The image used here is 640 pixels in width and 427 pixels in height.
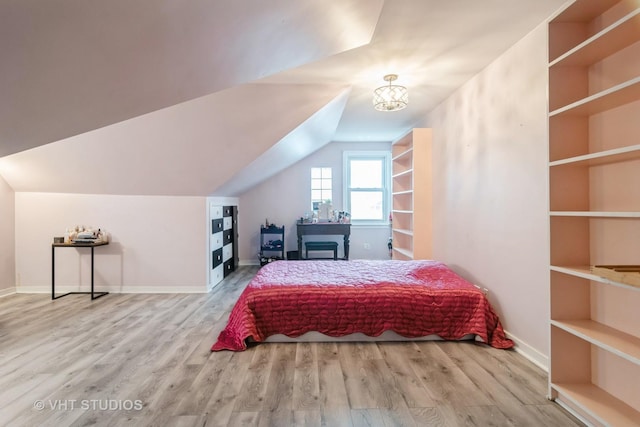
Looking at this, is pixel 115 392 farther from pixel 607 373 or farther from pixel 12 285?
pixel 12 285

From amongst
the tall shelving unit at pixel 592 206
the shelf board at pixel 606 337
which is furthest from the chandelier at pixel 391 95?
the shelf board at pixel 606 337

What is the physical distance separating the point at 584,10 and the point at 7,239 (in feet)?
19.0

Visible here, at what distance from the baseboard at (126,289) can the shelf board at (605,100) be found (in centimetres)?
380

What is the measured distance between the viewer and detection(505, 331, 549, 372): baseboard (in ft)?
6.29

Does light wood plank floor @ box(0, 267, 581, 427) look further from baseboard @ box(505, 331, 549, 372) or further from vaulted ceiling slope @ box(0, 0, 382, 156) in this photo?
vaulted ceiling slope @ box(0, 0, 382, 156)

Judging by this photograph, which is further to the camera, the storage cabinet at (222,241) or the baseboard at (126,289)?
the storage cabinet at (222,241)

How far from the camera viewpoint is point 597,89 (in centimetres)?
153

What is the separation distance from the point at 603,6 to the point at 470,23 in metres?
0.64

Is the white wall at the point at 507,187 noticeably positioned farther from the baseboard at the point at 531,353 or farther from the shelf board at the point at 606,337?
the shelf board at the point at 606,337

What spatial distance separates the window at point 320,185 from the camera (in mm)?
→ 5496

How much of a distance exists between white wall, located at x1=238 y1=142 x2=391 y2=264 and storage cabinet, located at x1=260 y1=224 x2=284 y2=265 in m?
0.17

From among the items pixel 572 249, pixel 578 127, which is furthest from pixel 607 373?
pixel 578 127

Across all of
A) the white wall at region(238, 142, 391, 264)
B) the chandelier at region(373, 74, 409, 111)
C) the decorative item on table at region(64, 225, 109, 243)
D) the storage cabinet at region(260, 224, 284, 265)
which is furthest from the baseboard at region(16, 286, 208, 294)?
the chandelier at region(373, 74, 409, 111)

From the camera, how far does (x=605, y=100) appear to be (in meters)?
1.37
